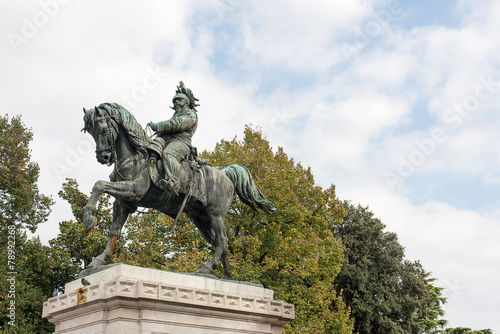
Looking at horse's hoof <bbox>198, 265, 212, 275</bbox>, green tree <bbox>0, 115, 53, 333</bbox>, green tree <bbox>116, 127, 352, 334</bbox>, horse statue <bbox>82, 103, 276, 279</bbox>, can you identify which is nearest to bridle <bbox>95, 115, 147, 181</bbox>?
horse statue <bbox>82, 103, 276, 279</bbox>

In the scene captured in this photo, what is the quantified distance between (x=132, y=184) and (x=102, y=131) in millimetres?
971

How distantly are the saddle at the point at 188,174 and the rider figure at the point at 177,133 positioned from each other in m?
0.10

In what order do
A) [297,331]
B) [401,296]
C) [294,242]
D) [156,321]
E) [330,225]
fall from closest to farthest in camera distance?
[156,321] → [297,331] → [294,242] → [330,225] → [401,296]

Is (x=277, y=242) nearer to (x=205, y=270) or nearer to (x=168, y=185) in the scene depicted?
(x=205, y=270)

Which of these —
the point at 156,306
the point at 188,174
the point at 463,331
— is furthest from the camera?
the point at 463,331

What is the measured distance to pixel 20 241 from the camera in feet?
80.1

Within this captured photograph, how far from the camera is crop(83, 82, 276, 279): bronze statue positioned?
852 cm

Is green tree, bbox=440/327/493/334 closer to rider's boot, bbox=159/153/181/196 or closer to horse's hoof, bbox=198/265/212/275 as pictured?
horse's hoof, bbox=198/265/212/275

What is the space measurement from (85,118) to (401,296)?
29293mm

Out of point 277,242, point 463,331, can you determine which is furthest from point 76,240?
point 463,331

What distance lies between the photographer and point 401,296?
3378 cm

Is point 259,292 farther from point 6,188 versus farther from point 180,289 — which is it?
point 6,188

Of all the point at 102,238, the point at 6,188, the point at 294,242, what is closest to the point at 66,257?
the point at 102,238

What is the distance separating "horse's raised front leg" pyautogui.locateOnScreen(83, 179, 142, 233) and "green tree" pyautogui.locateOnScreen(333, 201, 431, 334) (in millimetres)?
24502
